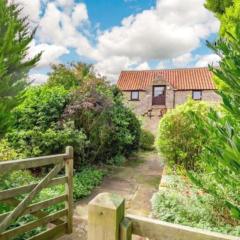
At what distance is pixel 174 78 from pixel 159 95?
2.13 metres

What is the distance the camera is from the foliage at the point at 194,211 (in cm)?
420

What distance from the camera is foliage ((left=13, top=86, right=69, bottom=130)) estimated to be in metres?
8.59

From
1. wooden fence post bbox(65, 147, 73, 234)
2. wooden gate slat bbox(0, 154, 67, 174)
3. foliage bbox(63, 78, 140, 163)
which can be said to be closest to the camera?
wooden gate slat bbox(0, 154, 67, 174)

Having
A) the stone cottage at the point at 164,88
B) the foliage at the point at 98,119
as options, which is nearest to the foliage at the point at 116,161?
the foliage at the point at 98,119

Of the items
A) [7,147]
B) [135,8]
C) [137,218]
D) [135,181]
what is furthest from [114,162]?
[137,218]

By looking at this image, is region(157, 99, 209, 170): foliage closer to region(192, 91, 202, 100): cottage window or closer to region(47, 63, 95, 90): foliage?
region(47, 63, 95, 90): foliage

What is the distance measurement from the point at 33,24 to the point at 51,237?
6255 millimetres

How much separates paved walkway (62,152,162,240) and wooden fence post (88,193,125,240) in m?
3.72

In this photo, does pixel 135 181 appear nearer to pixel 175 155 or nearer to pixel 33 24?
pixel 175 155

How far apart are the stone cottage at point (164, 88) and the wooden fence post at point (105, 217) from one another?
21.9 metres

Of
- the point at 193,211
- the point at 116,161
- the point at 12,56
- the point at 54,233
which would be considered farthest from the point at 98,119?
the point at 193,211

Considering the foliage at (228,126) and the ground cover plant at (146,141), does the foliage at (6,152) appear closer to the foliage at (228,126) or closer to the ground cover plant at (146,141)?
the foliage at (228,126)

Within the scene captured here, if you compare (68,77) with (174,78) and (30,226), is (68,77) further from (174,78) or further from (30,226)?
(174,78)

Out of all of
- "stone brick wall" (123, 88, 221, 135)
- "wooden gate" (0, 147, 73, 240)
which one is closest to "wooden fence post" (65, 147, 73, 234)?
"wooden gate" (0, 147, 73, 240)
